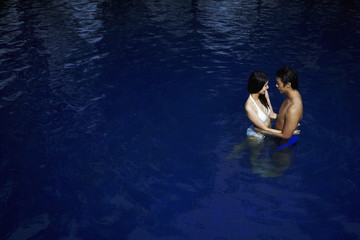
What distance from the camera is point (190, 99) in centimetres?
723

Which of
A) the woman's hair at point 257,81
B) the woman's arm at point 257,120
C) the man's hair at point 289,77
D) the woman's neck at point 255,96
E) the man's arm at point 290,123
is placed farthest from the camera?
the woman's neck at point 255,96

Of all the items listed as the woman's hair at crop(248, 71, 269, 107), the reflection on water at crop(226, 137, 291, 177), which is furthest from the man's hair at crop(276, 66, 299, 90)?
the reflection on water at crop(226, 137, 291, 177)

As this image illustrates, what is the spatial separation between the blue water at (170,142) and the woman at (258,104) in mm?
549

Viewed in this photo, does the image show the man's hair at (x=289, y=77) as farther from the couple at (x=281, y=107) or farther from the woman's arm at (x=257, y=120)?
the woman's arm at (x=257, y=120)

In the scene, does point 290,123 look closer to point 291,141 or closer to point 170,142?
point 291,141

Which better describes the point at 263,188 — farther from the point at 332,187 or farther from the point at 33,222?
the point at 33,222

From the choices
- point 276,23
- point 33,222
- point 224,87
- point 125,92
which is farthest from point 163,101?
point 276,23

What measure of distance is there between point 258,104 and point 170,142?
2.06 meters

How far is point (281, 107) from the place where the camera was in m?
4.40

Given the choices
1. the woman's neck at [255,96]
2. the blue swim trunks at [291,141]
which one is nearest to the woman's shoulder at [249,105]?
the woman's neck at [255,96]

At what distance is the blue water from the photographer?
3924mm

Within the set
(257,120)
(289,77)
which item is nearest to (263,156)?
(257,120)

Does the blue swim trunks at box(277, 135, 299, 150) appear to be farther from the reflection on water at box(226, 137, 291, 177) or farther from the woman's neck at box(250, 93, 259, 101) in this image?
the woman's neck at box(250, 93, 259, 101)

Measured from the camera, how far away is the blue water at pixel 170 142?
3.92 m
